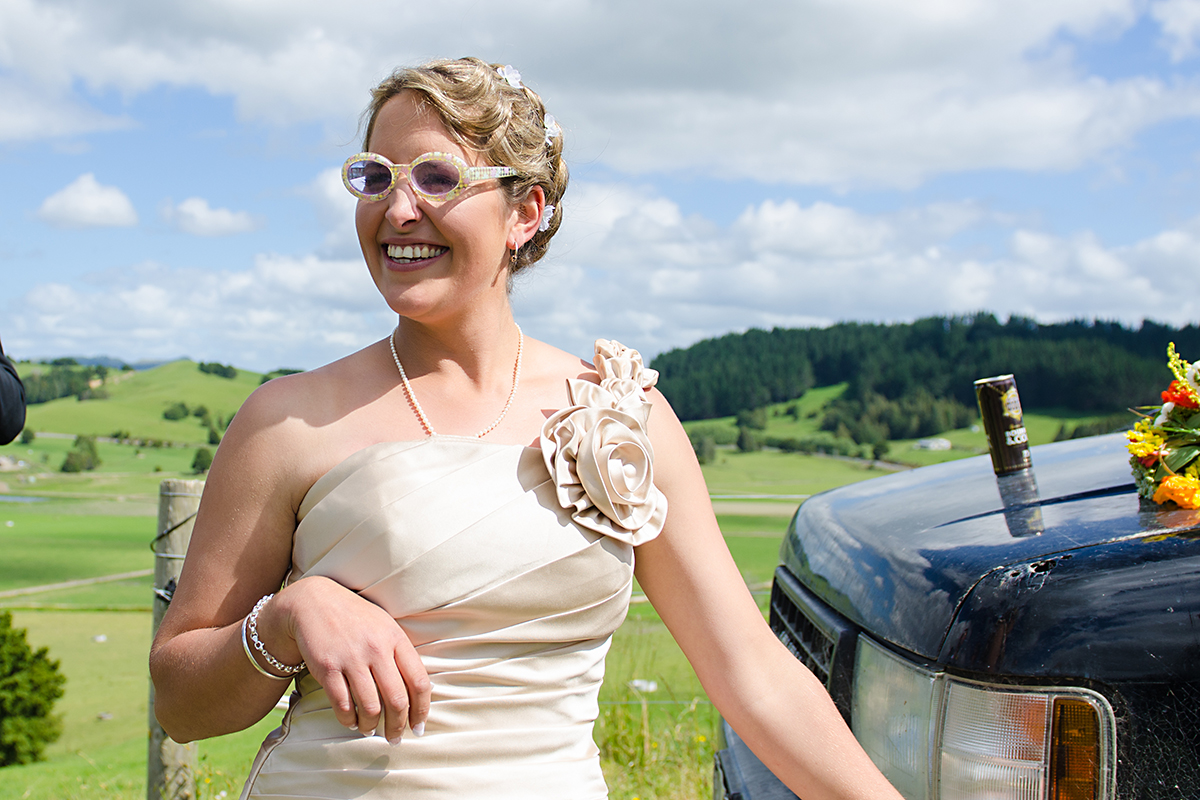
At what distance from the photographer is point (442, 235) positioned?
161 cm

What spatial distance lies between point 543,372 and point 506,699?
2.05ft

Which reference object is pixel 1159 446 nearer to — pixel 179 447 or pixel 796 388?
pixel 179 447

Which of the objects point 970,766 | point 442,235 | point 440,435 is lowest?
point 970,766

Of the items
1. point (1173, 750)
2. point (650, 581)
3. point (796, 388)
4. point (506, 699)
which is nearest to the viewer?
point (1173, 750)

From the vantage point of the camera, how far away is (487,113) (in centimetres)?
168

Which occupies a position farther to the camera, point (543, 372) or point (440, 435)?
point (543, 372)

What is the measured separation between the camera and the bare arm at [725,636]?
167 centimetres

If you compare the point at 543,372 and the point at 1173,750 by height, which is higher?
the point at 543,372

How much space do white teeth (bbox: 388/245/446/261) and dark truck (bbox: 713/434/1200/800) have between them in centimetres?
110

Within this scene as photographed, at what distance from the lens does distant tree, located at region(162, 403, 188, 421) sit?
52375mm

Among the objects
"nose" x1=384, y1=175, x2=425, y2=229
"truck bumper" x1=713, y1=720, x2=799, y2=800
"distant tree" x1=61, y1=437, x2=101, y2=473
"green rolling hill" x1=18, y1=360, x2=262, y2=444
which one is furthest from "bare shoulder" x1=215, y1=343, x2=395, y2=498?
"green rolling hill" x1=18, y1=360, x2=262, y2=444

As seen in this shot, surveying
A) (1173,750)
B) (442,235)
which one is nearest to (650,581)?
(442,235)

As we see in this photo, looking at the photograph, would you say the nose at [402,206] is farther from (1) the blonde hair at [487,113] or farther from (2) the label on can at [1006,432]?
(2) the label on can at [1006,432]

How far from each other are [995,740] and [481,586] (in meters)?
0.88
